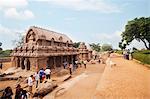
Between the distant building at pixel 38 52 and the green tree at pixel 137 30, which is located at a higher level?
the green tree at pixel 137 30

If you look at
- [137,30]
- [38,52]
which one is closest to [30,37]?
[38,52]

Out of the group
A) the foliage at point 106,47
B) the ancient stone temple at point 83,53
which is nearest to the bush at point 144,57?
the ancient stone temple at point 83,53

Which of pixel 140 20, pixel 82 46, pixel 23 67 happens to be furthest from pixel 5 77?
pixel 140 20

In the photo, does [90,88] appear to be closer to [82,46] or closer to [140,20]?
[82,46]

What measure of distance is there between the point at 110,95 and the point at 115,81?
12.1 ft

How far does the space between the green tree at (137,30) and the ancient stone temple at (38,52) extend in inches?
1027

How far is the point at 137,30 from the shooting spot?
57125 mm

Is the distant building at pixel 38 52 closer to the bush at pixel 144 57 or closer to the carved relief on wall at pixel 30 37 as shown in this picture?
the carved relief on wall at pixel 30 37

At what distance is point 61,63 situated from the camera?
1497 inches

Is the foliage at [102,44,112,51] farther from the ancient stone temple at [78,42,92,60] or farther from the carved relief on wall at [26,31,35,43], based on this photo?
the carved relief on wall at [26,31,35,43]

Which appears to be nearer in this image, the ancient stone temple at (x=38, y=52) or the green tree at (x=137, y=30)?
the ancient stone temple at (x=38, y=52)

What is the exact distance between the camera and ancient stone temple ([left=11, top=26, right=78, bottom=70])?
28938 mm

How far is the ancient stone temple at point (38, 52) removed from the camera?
94.9 feet

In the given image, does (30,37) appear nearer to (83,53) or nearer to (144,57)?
(144,57)
